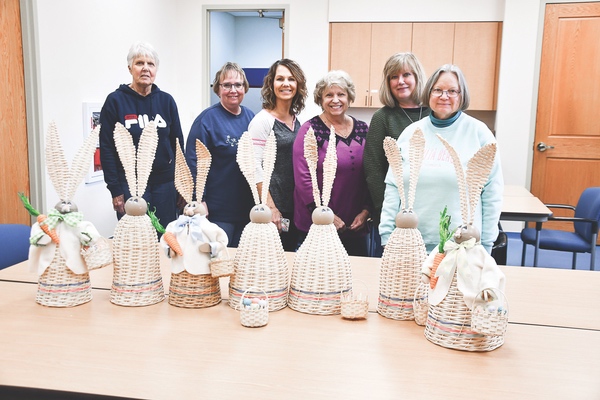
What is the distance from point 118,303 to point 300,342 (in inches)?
21.8

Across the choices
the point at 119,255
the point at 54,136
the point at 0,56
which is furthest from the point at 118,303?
the point at 0,56

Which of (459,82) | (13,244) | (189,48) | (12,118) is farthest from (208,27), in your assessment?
(459,82)

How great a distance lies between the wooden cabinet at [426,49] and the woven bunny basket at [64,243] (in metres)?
4.33

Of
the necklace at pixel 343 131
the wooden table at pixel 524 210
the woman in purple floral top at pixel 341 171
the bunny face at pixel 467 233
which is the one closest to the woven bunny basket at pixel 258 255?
the bunny face at pixel 467 233

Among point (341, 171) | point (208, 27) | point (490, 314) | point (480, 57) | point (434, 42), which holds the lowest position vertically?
point (490, 314)

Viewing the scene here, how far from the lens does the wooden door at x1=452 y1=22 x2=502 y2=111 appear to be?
516cm

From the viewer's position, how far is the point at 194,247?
1.41 meters

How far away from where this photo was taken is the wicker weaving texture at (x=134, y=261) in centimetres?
143

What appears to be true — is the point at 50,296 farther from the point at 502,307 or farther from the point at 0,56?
the point at 0,56

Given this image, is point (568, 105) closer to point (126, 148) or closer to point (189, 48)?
point (189, 48)

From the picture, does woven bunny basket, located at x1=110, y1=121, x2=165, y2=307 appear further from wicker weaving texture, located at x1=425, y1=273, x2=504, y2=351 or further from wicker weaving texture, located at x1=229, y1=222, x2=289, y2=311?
wicker weaving texture, located at x1=425, y1=273, x2=504, y2=351

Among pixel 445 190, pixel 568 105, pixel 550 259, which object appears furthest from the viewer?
pixel 568 105

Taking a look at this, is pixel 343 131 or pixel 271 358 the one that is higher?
pixel 343 131

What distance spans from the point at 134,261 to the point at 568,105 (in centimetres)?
490
